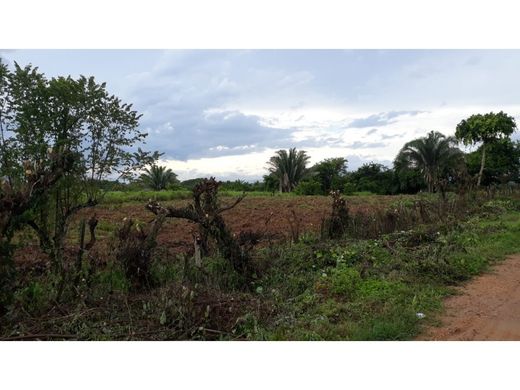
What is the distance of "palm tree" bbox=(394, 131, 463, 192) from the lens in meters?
34.8

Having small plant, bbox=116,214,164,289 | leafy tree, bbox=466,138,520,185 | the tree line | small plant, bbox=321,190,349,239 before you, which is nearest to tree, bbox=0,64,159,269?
small plant, bbox=116,214,164,289

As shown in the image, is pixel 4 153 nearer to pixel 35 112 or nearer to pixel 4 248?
pixel 35 112

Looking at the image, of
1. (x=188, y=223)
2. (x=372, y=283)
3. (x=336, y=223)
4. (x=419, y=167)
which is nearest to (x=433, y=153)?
(x=419, y=167)

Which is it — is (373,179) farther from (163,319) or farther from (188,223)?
(163,319)

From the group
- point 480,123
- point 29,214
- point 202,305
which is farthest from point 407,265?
point 480,123

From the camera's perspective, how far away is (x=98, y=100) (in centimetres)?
714

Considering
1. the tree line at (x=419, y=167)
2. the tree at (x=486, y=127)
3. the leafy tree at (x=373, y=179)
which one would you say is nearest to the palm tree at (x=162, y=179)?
the tree line at (x=419, y=167)

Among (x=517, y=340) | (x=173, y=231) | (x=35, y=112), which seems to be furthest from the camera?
(x=173, y=231)

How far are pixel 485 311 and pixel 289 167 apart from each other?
3318 centimetres

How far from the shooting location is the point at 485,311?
18.1 ft

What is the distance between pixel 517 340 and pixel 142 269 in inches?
170

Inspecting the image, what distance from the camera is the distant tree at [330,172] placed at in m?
41.0

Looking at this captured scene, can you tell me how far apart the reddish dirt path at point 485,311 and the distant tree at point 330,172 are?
33380mm

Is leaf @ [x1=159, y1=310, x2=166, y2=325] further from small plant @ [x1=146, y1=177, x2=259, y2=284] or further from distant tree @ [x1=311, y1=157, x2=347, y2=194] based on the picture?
distant tree @ [x1=311, y1=157, x2=347, y2=194]
